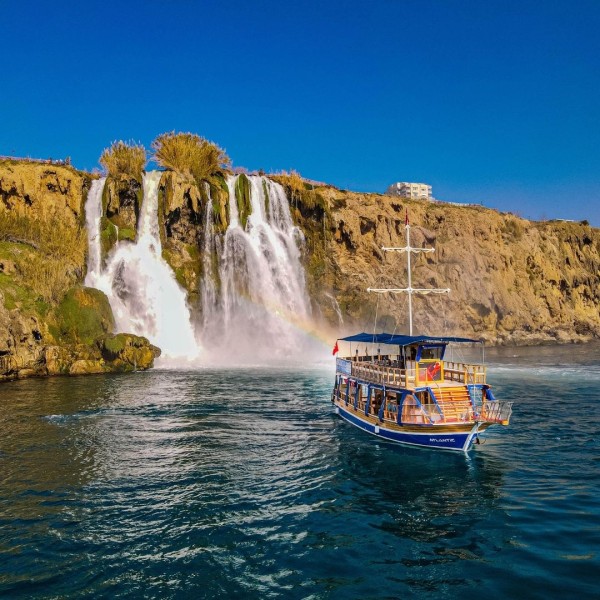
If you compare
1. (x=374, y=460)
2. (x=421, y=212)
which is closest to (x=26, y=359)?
(x=374, y=460)

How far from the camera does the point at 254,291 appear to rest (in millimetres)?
64438

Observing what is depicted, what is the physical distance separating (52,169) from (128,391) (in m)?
37.0

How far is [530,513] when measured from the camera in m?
15.9

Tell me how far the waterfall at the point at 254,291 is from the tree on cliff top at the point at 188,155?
3513mm

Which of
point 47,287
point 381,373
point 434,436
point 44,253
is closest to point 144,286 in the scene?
point 44,253

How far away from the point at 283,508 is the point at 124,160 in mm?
59336

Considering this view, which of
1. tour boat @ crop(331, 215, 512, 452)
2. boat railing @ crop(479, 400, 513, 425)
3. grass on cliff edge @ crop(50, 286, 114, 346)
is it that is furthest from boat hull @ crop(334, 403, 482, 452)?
grass on cliff edge @ crop(50, 286, 114, 346)

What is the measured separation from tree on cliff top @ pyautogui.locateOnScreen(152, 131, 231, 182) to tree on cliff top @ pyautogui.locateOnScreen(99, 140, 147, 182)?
2372mm

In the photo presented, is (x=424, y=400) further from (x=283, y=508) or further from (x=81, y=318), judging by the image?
(x=81, y=318)

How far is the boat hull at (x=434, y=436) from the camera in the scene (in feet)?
71.8

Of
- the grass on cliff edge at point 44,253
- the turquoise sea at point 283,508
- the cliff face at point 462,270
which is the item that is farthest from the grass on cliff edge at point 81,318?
the cliff face at point 462,270

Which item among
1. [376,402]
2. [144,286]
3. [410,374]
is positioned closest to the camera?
[410,374]

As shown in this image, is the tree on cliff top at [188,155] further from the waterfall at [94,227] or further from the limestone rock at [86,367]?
the limestone rock at [86,367]

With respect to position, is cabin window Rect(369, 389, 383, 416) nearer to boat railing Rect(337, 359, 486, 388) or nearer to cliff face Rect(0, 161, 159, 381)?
boat railing Rect(337, 359, 486, 388)
